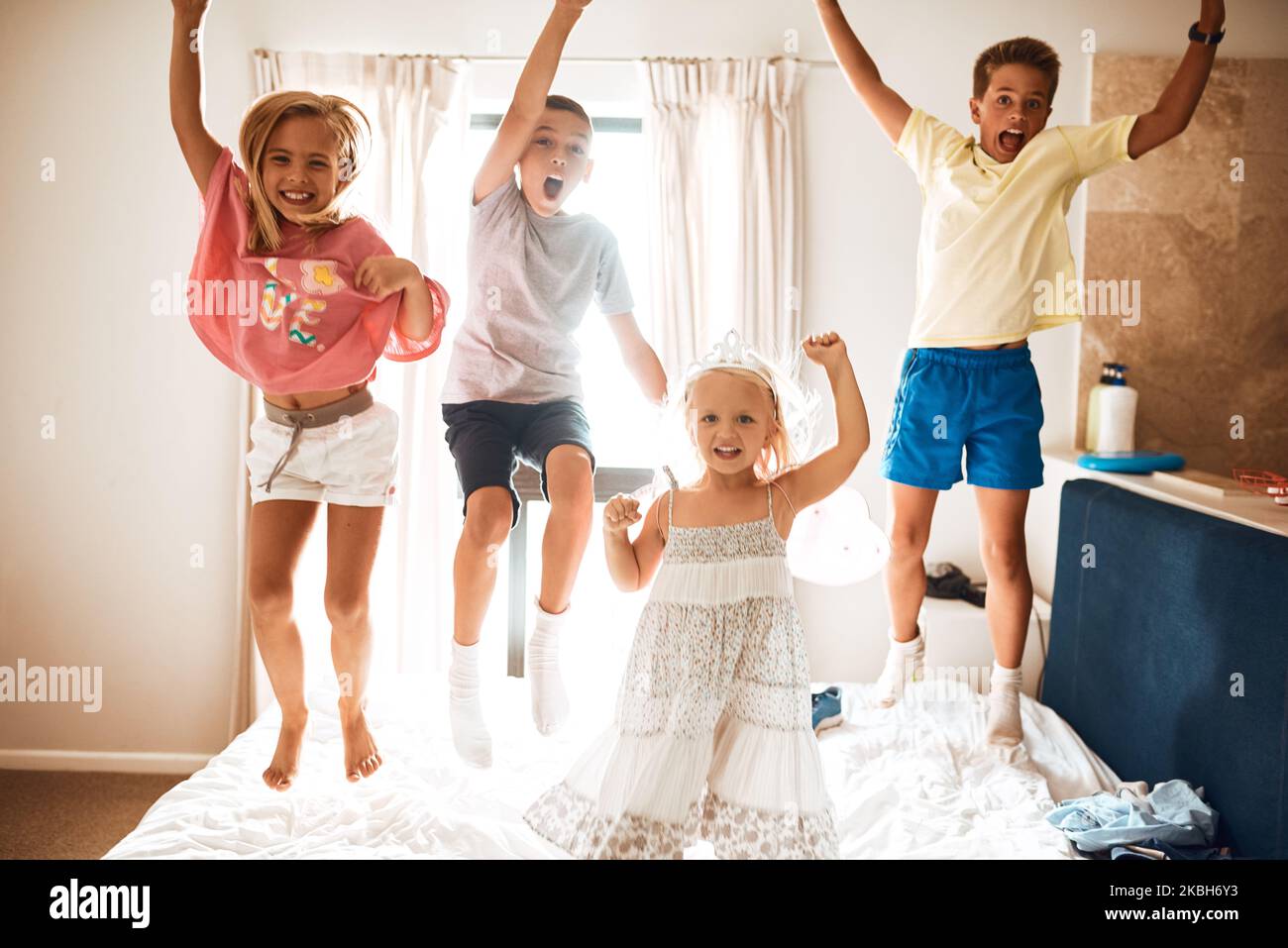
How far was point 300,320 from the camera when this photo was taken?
2021mm

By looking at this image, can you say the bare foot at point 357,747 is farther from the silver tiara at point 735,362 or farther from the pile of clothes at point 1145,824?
the pile of clothes at point 1145,824

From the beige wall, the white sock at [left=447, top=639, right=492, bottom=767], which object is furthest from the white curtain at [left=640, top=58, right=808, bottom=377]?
the white sock at [left=447, top=639, right=492, bottom=767]

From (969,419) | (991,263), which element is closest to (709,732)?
(969,419)

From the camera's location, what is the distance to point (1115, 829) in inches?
85.4

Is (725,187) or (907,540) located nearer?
(907,540)

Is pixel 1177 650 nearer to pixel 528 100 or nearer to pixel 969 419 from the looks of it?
pixel 969 419

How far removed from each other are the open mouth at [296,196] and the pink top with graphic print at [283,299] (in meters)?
0.06

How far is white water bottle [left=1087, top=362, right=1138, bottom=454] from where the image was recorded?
276 centimetres

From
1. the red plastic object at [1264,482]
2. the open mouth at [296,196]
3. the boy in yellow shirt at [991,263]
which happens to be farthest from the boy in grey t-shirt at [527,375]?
the red plastic object at [1264,482]

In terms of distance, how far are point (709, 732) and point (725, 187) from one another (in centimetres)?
158

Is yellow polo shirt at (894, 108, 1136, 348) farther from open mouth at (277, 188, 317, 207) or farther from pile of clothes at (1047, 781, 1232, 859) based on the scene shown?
open mouth at (277, 188, 317, 207)

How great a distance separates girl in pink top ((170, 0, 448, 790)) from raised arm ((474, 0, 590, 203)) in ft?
0.88

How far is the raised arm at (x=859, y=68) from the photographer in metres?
2.17

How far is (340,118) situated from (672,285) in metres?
1.15
